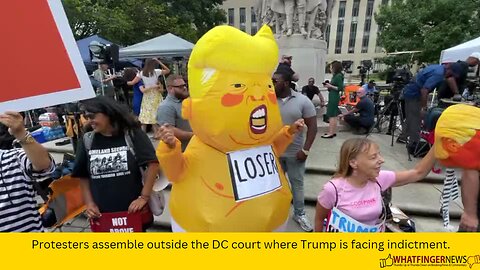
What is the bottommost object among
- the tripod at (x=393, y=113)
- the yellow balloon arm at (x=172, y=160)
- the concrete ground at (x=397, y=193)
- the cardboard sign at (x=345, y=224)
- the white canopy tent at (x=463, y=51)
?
the concrete ground at (x=397, y=193)

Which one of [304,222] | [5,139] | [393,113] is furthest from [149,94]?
[393,113]

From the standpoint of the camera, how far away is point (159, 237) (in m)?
1.54

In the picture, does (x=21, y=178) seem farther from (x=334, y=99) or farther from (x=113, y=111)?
(x=334, y=99)

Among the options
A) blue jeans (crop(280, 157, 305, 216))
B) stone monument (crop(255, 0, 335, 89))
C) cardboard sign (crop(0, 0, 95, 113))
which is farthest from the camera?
stone monument (crop(255, 0, 335, 89))

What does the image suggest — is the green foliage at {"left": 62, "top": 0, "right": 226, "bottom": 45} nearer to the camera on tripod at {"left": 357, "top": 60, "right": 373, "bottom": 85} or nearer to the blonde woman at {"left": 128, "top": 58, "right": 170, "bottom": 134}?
the blonde woman at {"left": 128, "top": 58, "right": 170, "bottom": 134}

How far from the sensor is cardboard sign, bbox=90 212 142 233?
7.88 feet

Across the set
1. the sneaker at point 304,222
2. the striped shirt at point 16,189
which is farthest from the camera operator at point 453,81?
the striped shirt at point 16,189

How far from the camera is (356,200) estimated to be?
193cm

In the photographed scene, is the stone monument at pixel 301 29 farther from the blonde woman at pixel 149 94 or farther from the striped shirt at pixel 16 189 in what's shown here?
the striped shirt at pixel 16 189

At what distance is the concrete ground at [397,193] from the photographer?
4066 millimetres

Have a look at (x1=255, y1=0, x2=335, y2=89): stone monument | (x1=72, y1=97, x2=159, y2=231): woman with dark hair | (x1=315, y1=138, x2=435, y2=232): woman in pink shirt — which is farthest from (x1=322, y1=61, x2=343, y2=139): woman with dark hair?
(x1=72, y1=97, x2=159, y2=231): woman with dark hair

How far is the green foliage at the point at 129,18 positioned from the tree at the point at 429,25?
550 inches

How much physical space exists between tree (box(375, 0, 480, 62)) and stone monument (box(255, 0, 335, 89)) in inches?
563

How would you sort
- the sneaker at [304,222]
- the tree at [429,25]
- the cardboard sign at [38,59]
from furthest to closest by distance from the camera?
the tree at [429,25], the sneaker at [304,222], the cardboard sign at [38,59]
